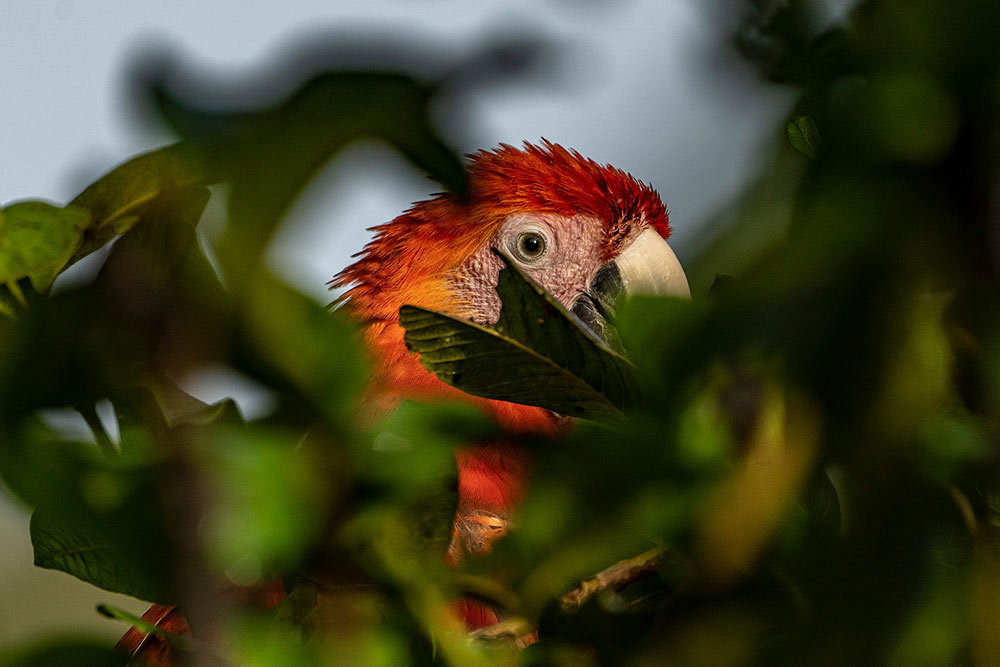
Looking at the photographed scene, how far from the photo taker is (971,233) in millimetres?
203

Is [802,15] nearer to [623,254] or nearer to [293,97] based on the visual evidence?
[293,97]

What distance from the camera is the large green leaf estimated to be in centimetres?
29

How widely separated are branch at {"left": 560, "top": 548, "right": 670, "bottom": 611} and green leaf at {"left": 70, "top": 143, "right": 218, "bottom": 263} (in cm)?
19

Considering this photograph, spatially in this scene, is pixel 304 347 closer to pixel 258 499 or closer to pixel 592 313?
pixel 258 499

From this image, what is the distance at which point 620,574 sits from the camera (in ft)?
1.01

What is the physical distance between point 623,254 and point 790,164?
1.47 meters

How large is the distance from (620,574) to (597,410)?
0.06 meters

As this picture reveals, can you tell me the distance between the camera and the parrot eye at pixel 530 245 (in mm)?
1666

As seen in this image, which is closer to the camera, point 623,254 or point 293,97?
point 293,97

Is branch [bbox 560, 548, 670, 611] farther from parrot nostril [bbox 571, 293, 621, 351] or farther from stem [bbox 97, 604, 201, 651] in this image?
parrot nostril [bbox 571, 293, 621, 351]

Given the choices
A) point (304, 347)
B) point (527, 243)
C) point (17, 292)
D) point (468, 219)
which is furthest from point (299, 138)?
point (527, 243)

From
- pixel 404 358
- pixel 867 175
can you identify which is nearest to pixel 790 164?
pixel 867 175

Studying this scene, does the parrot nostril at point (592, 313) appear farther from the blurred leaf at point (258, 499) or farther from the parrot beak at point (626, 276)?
the blurred leaf at point (258, 499)

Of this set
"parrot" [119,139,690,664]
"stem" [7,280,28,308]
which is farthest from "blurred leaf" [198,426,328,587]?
"parrot" [119,139,690,664]
